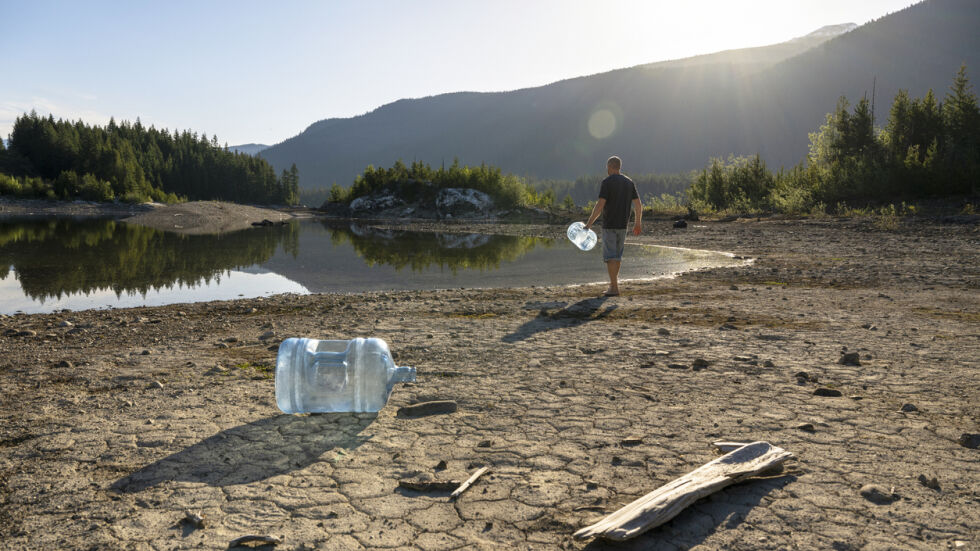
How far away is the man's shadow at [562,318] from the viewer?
689 centimetres

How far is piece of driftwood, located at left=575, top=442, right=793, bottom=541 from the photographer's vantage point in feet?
8.05

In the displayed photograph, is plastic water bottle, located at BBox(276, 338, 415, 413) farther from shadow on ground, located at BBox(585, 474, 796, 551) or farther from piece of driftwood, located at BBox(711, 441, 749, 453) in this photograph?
piece of driftwood, located at BBox(711, 441, 749, 453)

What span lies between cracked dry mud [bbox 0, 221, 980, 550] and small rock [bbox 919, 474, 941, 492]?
0.09 feet

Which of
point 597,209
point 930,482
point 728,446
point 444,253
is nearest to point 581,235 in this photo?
point 597,209

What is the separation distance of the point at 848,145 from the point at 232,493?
40892 millimetres

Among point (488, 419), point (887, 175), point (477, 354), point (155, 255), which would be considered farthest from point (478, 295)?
point (887, 175)

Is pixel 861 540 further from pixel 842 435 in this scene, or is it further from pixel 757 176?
pixel 757 176

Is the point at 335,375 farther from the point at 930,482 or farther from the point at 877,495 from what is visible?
the point at 930,482

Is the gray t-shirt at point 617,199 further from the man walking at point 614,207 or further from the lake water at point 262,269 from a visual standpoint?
the lake water at point 262,269

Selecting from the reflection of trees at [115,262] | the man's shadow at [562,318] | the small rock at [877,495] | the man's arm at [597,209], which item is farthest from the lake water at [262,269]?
the small rock at [877,495]

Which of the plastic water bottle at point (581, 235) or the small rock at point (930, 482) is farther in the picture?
the plastic water bottle at point (581, 235)

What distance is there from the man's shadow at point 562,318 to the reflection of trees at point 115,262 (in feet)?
28.6

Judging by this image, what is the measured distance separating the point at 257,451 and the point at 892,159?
1412 inches

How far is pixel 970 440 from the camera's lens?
11.2 feet
